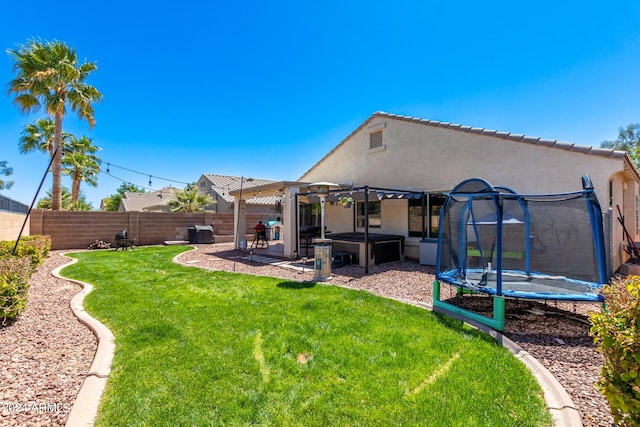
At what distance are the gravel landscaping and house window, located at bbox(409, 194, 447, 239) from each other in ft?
13.4

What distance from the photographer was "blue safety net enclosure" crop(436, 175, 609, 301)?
480 cm

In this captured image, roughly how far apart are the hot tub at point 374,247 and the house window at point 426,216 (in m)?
0.79

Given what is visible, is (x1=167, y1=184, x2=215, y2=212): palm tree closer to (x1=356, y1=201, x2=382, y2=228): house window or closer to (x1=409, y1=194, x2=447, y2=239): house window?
(x1=356, y1=201, x2=382, y2=228): house window

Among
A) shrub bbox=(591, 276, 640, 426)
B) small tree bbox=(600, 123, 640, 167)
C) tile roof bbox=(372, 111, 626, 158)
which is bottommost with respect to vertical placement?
shrub bbox=(591, 276, 640, 426)

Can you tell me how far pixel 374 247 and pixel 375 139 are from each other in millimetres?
5595

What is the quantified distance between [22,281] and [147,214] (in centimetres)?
1328

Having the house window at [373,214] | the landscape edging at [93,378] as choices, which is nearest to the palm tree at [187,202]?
the house window at [373,214]

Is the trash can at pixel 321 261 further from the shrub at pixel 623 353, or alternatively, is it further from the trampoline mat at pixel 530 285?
the shrub at pixel 623 353

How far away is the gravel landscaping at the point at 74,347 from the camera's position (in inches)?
105

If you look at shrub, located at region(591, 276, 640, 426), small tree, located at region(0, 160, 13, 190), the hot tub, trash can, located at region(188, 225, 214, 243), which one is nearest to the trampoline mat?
shrub, located at region(591, 276, 640, 426)

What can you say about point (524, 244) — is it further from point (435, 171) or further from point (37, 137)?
point (37, 137)

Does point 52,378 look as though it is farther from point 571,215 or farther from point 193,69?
point 193,69

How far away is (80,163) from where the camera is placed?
25.3 m

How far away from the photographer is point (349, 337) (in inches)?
160
